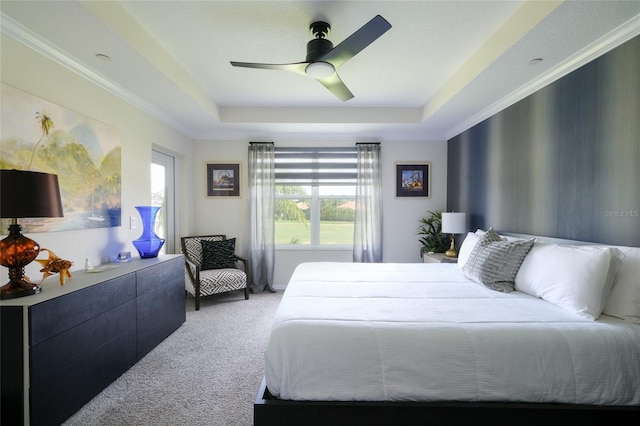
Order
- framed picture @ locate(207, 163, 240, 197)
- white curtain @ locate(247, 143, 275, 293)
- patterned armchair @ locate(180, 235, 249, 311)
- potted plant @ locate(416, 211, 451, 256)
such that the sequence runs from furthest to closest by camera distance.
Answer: framed picture @ locate(207, 163, 240, 197) → white curtain @ locate(247, 143, 275, 293) → potted plant @ locate(416, 211, 451, 256) → patterned armchair @ locate(180, 235, 249, 311)

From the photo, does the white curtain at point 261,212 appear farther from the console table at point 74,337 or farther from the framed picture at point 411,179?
the framed picture at point 411,179

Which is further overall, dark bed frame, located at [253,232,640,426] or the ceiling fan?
the ceiling fan

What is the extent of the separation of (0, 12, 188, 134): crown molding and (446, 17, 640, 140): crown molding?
381 cm

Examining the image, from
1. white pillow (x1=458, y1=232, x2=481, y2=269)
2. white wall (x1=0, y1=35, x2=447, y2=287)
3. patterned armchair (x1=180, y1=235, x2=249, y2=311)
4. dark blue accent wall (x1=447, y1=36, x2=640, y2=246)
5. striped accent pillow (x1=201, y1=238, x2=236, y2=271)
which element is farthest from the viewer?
striped accent pillow (x1=201, y1=238, x2=236, y2=271)

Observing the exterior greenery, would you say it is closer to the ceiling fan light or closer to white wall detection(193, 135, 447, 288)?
white wall detection(193, 135, 447, 288)

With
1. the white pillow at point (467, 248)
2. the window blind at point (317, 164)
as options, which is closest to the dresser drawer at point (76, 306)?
the window blind at point (317, 164)

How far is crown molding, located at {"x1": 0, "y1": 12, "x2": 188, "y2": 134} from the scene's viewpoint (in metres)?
1.76

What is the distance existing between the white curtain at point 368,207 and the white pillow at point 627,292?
2951 millimetres

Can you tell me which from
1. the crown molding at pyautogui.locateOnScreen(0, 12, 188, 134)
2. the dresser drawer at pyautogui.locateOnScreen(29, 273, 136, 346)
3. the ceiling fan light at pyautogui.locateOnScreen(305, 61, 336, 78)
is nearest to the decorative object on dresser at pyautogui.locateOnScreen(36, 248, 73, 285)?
the dresser drawer at pyautogui.locateOnScreen(29, 273, 136, 346)

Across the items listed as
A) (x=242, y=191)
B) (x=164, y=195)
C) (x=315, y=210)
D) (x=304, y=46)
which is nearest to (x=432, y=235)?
(x=315, y=210)

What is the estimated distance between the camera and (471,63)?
2.61 meters

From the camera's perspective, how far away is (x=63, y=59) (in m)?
2.13

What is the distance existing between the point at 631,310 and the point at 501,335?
2.75ft

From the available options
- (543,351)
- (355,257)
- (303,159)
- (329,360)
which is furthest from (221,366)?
(303,159)
